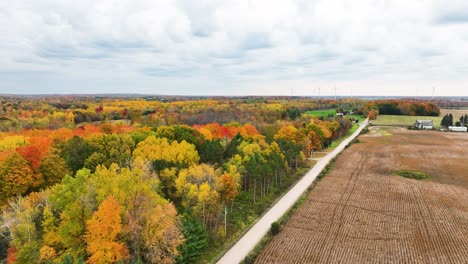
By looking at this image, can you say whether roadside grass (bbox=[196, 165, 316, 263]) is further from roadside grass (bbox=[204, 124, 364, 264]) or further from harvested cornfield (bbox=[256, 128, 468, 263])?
harvested cornfield (bbox=[256, 128, 468, 263])

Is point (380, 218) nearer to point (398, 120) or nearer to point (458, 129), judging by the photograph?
point (458, 129)

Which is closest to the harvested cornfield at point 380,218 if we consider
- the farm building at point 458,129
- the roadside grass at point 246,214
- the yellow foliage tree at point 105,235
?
the roadside grass at point 246,214

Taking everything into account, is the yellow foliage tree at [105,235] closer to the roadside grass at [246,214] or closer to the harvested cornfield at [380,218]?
the roadside grass at [246,214]

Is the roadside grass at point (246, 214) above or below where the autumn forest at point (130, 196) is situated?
below

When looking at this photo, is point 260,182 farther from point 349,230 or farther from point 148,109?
point 148,109

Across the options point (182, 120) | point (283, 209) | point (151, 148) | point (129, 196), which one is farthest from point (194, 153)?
point (182, 120)

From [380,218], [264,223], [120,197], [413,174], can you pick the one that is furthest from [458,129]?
[120,197]
